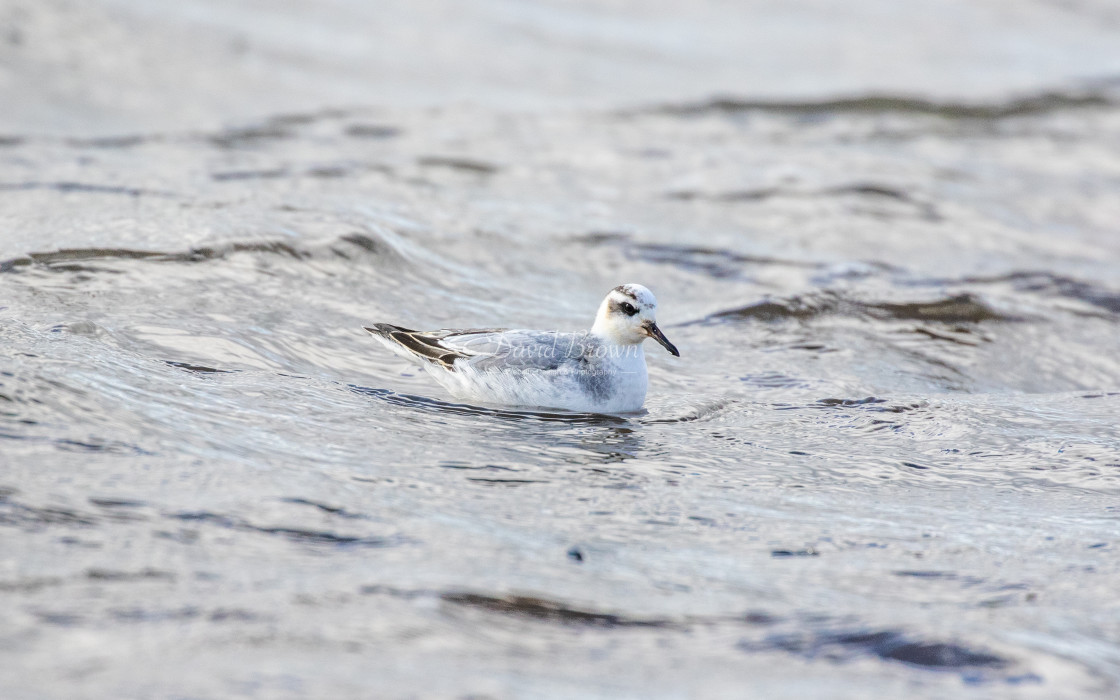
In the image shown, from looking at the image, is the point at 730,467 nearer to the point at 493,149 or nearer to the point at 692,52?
the point at 493,149

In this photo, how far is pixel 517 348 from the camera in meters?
8.15

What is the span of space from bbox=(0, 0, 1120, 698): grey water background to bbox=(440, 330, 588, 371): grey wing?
1.11 feet

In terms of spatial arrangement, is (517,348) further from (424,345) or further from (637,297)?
(637,297)

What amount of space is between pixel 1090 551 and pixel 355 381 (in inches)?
183

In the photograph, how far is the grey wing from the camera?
809 cm

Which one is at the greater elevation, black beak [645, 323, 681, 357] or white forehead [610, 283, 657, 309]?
white forehead [610, 283, 657, 309]

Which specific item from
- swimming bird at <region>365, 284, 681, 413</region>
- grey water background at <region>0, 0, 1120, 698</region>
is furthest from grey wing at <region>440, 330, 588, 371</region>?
grey water background at <region>0, 0, 1120, 698</region>

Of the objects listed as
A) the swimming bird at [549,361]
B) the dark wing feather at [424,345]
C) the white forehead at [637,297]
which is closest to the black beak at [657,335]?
the swimming bird at [549,361]

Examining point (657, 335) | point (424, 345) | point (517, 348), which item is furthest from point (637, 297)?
point (424, 345)

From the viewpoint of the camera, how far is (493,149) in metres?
15.7

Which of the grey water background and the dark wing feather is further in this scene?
the dark wing feather

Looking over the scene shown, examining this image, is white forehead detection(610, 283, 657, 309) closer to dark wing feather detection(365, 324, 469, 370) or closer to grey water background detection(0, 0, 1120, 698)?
grey water background detection(0, 0, 1120, 698)

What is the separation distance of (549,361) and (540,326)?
206 cm

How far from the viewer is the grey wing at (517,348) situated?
8.09 metres
